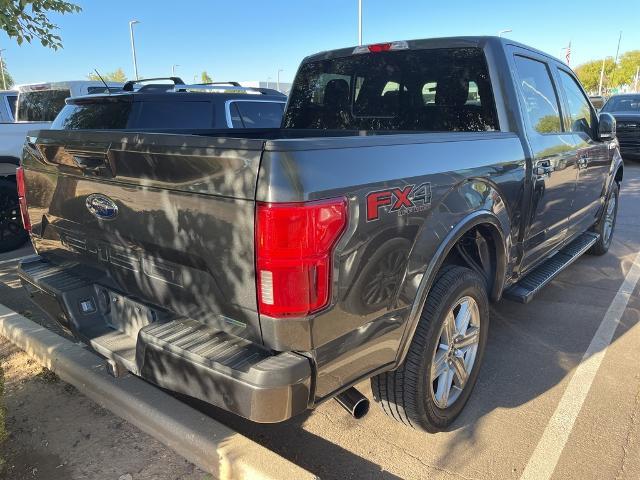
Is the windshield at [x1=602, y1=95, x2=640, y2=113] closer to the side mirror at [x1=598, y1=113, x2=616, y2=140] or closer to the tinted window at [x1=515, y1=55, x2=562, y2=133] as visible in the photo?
the side mirror at [x1=598, y1=113, x2=616, y2=140]

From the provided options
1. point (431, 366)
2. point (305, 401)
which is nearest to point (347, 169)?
point (305, 401)

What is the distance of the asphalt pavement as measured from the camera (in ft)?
8.34

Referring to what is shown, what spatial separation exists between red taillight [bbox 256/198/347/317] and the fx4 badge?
0.51 feet

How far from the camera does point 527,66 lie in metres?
3.56

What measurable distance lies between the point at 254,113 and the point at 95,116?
2.13 m

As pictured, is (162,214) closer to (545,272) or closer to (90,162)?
(90,162)

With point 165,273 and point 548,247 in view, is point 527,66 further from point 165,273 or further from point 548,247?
point 165,273

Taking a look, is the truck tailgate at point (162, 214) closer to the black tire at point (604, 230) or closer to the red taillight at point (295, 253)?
the red taillight at point (295, 253)

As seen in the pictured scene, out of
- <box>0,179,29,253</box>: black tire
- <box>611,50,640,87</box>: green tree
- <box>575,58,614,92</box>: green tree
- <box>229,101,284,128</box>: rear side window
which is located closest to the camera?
<box>0,179,29,253</box>: black tire

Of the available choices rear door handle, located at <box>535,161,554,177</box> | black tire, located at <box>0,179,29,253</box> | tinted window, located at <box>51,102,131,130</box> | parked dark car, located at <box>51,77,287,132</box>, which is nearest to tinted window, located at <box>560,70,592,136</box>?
rear door handle, located at <box>535,161,554,177</box>

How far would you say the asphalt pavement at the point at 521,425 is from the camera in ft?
8.34

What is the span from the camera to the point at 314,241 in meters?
1.81

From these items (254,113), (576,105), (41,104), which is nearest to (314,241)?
(576,105)

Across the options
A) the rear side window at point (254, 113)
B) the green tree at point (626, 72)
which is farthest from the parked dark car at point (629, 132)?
the green tree at point (626, 72)
